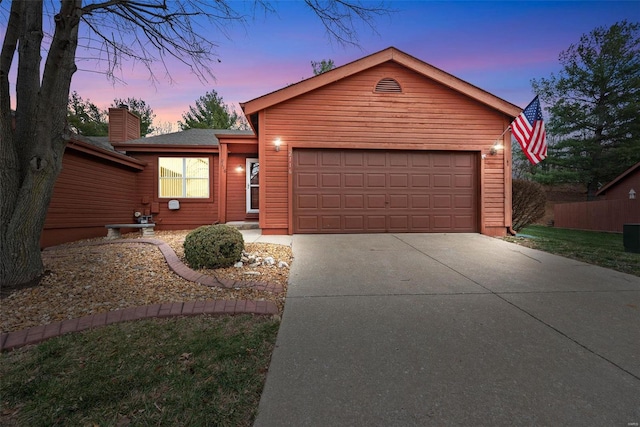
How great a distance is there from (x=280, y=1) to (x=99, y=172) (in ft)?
25.5

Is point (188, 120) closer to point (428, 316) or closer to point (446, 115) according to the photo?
point (446, 115)

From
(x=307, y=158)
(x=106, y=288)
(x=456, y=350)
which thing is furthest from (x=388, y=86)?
(x=106, y=288)

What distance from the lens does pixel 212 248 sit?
4.32 m

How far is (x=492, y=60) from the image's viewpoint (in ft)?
34.2

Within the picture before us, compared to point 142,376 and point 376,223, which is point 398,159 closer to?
point 376,223

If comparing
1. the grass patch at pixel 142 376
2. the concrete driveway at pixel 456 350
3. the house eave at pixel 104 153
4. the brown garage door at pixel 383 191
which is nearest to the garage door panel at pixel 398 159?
the brown garage door at pixel 383 191

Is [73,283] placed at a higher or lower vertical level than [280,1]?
lower

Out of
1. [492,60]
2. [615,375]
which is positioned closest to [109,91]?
[615,375]

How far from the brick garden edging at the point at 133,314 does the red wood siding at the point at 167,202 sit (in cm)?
800

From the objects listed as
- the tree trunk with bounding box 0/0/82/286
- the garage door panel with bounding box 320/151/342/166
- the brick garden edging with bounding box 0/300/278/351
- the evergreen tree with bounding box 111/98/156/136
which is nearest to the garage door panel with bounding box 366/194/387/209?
the garage door panel with bounding box 320/151/342/166

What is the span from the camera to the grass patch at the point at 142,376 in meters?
1.57

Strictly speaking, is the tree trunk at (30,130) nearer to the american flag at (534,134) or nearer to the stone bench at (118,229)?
the stone bench at (118,229)

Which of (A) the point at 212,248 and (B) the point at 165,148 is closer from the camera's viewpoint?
(A) the point at 212,248

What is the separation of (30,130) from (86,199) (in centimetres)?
501
